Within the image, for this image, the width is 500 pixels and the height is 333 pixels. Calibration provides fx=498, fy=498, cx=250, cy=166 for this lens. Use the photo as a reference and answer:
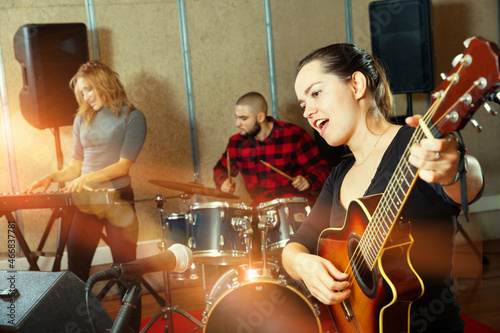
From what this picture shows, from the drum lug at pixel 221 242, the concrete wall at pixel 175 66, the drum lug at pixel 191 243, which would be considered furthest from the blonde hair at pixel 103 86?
the drum lug at pixel 221 242

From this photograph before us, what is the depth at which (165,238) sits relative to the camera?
127 inches

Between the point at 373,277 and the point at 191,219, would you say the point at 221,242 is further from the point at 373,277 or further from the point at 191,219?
the point at 373,277

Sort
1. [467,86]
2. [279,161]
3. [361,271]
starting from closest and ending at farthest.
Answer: [467,86]
[361,271]
[279,161]

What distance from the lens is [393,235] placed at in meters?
1.15

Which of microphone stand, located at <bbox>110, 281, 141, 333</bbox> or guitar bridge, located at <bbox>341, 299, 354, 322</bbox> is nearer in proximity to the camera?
microphone stand, located at <bbox>110, 281, 141, 333</bbox>

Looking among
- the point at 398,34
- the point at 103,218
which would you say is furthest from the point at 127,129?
the point at 398,34

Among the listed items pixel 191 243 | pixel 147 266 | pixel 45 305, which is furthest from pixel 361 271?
pixel 191 243

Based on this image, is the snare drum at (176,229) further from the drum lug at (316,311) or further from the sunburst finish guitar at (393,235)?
the sunburst finish guitar at (393,235)

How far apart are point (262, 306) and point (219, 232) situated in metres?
0.59

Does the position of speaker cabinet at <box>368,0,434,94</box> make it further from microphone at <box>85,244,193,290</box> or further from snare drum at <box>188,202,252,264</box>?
microphone at <box>85,244,193,290</box>

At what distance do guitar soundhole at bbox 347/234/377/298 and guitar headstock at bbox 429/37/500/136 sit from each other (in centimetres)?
47

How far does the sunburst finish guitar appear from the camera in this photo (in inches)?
34.2

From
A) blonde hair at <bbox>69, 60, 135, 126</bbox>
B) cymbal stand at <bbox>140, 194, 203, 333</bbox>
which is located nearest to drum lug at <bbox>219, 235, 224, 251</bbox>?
cymbal stand at <bbox>140, 194, 203, 333</bbox>

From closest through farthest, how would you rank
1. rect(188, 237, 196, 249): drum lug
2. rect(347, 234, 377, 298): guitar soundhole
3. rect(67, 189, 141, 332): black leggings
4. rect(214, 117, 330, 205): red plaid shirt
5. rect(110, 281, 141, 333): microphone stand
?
rect(110, 281, 141, 333): microphone stand, rect(347, 234, 377, 298): guitar soundhole, rect(188, 237, 196, 249): drum lug, rect(67, 189, 141, 332): black leggings, rect(214, 117, 330, 205): red plaid shirt
